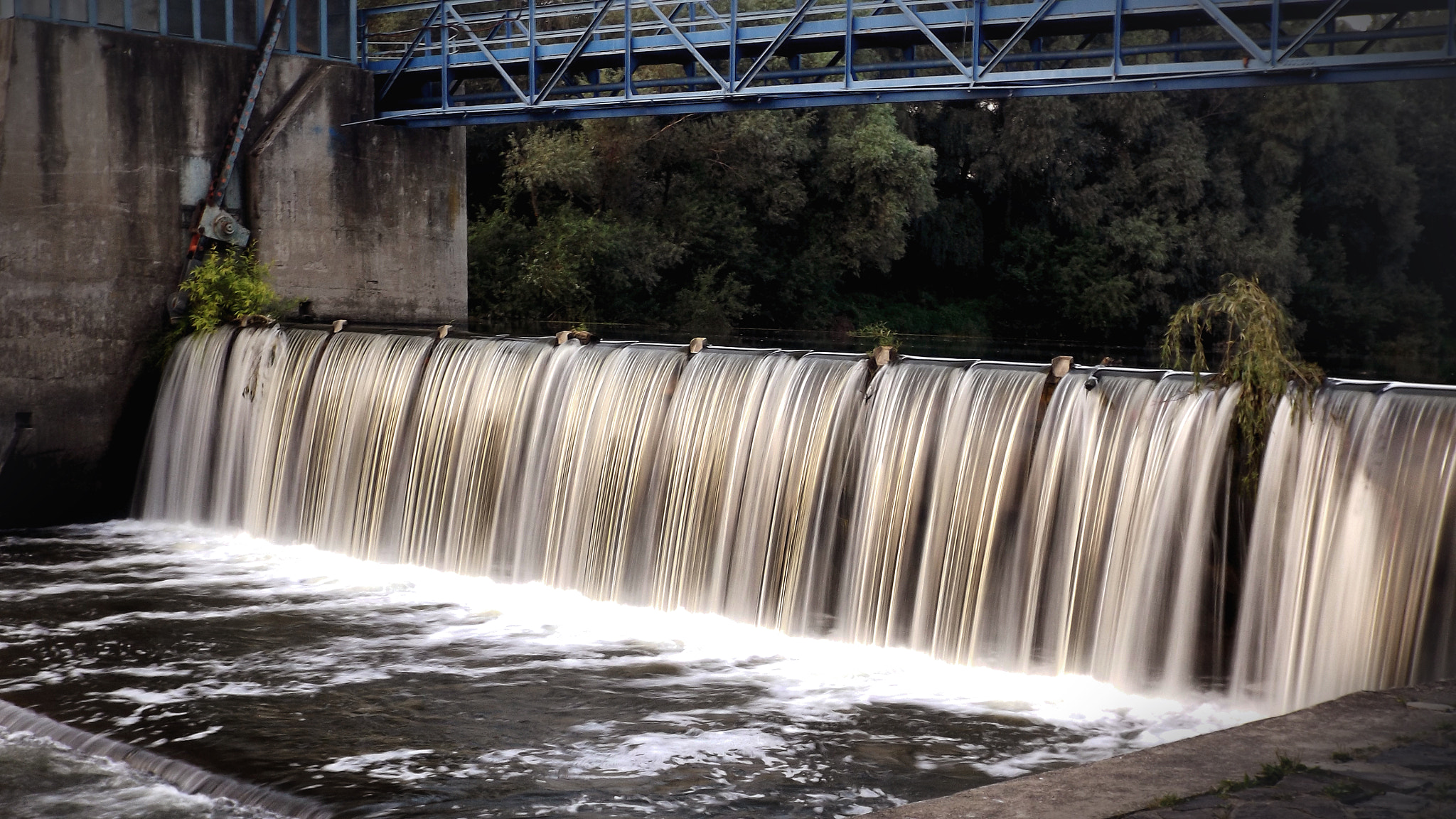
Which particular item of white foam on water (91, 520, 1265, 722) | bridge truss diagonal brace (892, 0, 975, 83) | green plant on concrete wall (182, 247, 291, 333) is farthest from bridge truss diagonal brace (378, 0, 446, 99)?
white foam on water (91, 520, 1265, 722)

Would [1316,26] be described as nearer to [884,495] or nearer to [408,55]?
[884,495]

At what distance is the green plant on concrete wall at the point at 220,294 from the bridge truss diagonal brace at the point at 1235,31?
13132 mm

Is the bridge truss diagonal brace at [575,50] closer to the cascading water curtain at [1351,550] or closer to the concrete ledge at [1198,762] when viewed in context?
the cascading water curtain at [1351,550]

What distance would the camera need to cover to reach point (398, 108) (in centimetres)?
2550

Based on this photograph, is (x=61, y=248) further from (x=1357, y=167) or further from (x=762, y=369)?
(x=1357, y=167)

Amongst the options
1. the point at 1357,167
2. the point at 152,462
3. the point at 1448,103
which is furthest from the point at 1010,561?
the point at 1448,103

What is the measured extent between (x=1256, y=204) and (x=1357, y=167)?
4.24m

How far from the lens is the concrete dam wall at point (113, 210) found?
19.1m

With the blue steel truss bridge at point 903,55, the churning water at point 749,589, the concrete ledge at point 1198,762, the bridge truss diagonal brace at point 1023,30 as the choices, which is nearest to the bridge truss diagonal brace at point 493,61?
the blue steel truss bridge at point 903,55

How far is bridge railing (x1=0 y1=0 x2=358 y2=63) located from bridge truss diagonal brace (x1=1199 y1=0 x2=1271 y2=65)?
13.2m

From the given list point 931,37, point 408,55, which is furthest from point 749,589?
point 408,55

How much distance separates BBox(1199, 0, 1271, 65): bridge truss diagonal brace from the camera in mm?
17219

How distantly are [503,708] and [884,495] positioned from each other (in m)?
3.94

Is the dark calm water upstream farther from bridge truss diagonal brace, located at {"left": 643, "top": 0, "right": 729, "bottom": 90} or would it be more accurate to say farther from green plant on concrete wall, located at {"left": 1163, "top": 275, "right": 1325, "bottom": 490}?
bridge truss diagonal brace, located at {"left": 643, "top": 0, "right": 729, "bottom": 90}
